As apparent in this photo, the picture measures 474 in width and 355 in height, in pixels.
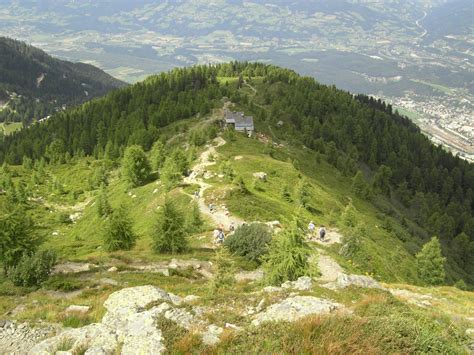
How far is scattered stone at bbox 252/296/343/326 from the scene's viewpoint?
15.2m

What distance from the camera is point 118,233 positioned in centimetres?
4472

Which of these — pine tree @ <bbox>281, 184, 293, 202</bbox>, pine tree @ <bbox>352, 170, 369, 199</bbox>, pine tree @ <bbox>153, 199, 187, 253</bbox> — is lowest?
pine tree @ <bbox>352, 170, 369, 199</bbox>

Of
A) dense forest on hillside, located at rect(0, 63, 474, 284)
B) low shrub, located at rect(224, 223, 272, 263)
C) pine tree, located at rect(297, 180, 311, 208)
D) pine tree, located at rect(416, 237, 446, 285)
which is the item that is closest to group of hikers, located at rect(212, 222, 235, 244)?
low shrub, located at rect(224, 223, 272, 263)

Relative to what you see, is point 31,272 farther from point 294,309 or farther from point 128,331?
point 294,309

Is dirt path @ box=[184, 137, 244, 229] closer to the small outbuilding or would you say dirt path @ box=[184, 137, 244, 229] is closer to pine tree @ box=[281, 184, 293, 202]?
pine tree @ box=[281, 184, 293, 202]

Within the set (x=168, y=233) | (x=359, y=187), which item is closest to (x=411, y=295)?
(x=168, y=233)

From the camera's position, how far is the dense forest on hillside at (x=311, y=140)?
441 ft

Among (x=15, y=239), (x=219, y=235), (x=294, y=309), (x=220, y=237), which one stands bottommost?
(x=220, y=237)

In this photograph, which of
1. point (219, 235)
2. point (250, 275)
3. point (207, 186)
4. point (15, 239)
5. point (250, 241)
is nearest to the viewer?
point (15, 239)

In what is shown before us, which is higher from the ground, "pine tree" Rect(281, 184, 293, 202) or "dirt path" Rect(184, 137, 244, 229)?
"dirt path" Rect(184, 137, 244, 229)

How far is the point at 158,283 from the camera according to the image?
3072cm

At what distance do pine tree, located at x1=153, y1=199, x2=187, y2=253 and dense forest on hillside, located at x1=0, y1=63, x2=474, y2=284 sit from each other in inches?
3553

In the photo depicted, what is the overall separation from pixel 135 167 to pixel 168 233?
4859 centimetres

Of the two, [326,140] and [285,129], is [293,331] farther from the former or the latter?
[326,140]
